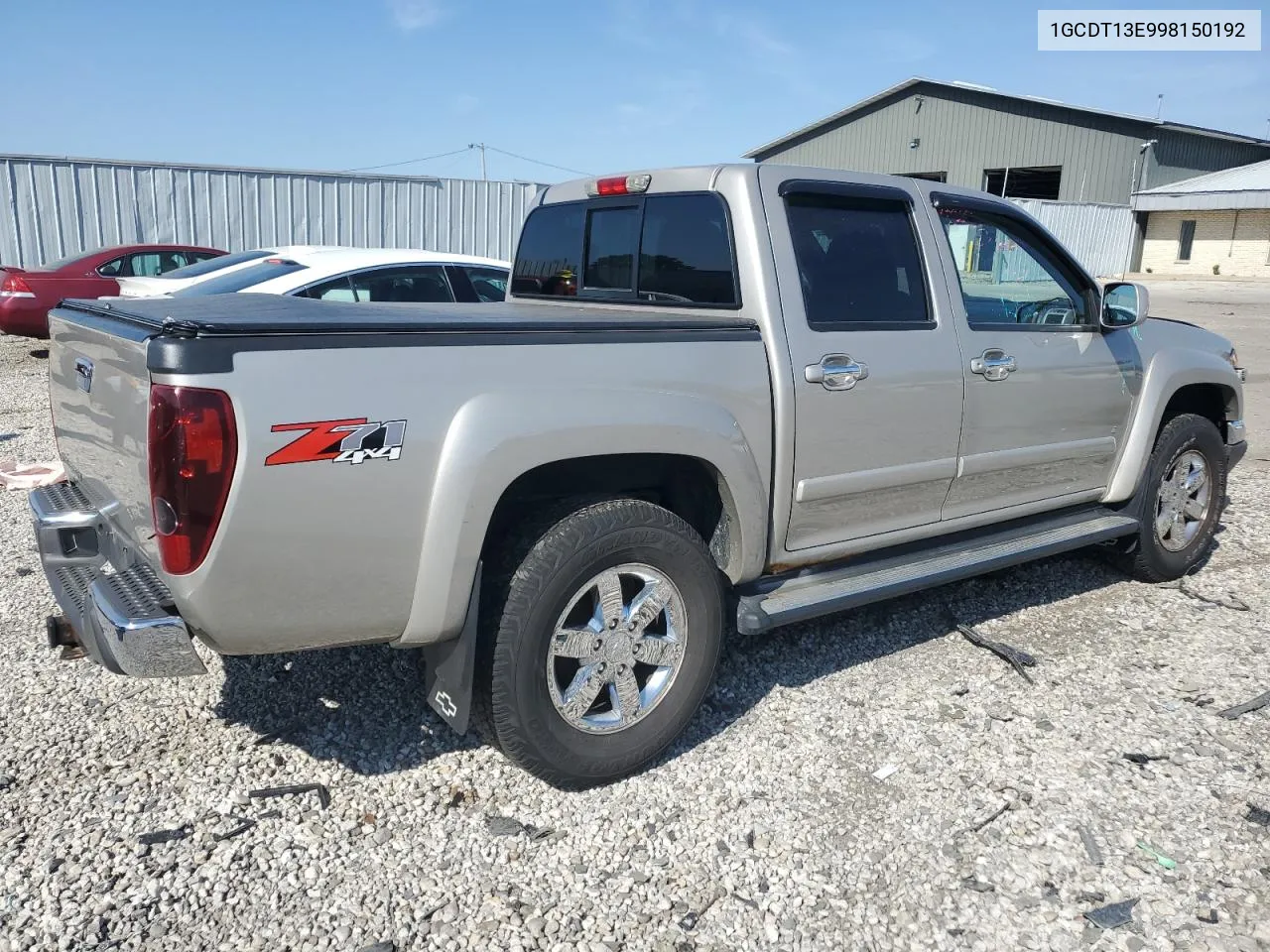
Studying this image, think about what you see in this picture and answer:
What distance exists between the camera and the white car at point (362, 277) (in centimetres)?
746

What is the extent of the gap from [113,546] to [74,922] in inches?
42.3

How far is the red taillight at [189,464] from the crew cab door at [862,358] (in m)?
1.82

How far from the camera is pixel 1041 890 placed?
275 centimetres

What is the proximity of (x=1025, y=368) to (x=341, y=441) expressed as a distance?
9.36 ft

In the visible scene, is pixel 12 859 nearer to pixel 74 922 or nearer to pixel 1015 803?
pixel 74 922

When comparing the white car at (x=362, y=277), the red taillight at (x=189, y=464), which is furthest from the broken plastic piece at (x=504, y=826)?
the white car at (x=362, y=277)

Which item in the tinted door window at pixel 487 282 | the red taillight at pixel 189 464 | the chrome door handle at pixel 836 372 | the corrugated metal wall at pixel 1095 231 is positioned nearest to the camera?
the red taillight at pixel 189 464

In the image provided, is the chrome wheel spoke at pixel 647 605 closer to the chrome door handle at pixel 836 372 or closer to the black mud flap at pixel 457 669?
the black mud flap at pixel 457 669

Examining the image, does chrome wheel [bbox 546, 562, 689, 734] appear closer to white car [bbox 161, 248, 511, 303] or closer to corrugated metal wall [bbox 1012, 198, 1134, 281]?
white car [bbox 161, 248, 511, 303]

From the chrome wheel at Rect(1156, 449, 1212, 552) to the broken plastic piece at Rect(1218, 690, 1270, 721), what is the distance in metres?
1.27

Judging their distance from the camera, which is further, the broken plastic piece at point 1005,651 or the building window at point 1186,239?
the building window at point 1186,239

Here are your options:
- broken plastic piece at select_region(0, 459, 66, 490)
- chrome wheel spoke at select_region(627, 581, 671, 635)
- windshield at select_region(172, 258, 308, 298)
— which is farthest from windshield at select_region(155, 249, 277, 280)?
chrome wheel spoke at select_region(627, 581, 671, 635)

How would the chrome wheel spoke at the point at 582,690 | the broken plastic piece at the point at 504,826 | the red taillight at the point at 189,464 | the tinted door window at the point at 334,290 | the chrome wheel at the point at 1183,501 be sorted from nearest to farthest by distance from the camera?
the red taillight at the point at 189,464
the broken plastic piece at the point at 504,826
the chrome wheel spoke at the point at 582,690
the chrome wheel at the point at 1183,501
the tinted door window at the point at 334,290

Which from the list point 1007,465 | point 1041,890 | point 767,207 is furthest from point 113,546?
point 1007,465
